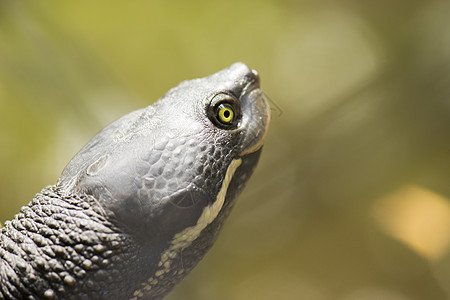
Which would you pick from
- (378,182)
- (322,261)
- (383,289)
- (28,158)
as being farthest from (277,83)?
(28,158)

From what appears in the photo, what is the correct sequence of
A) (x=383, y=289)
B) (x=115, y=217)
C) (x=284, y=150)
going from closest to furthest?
(x=115, y=217), (x=383, y=289), (x=284, y=150)

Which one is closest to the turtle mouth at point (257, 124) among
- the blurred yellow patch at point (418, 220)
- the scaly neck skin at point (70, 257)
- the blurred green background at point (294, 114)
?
the scaly neck skin at point (70, 257)

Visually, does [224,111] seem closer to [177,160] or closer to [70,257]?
[177,160]

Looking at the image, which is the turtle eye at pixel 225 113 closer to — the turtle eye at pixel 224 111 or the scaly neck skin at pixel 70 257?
the turtle eye at pixel 224 111

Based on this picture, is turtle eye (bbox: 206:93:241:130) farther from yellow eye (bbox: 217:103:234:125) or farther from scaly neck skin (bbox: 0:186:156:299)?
scaly neck skin (bbox: 0:186:156:299)

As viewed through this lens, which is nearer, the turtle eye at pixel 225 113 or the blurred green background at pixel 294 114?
the turtle eye at pixel 225 113

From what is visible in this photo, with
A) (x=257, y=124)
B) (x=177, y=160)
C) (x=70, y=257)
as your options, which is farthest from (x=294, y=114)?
(x=70, y=257)

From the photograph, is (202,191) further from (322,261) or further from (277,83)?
(277,83)

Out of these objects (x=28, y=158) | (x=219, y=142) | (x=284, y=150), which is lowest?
(x=284, y=150)
